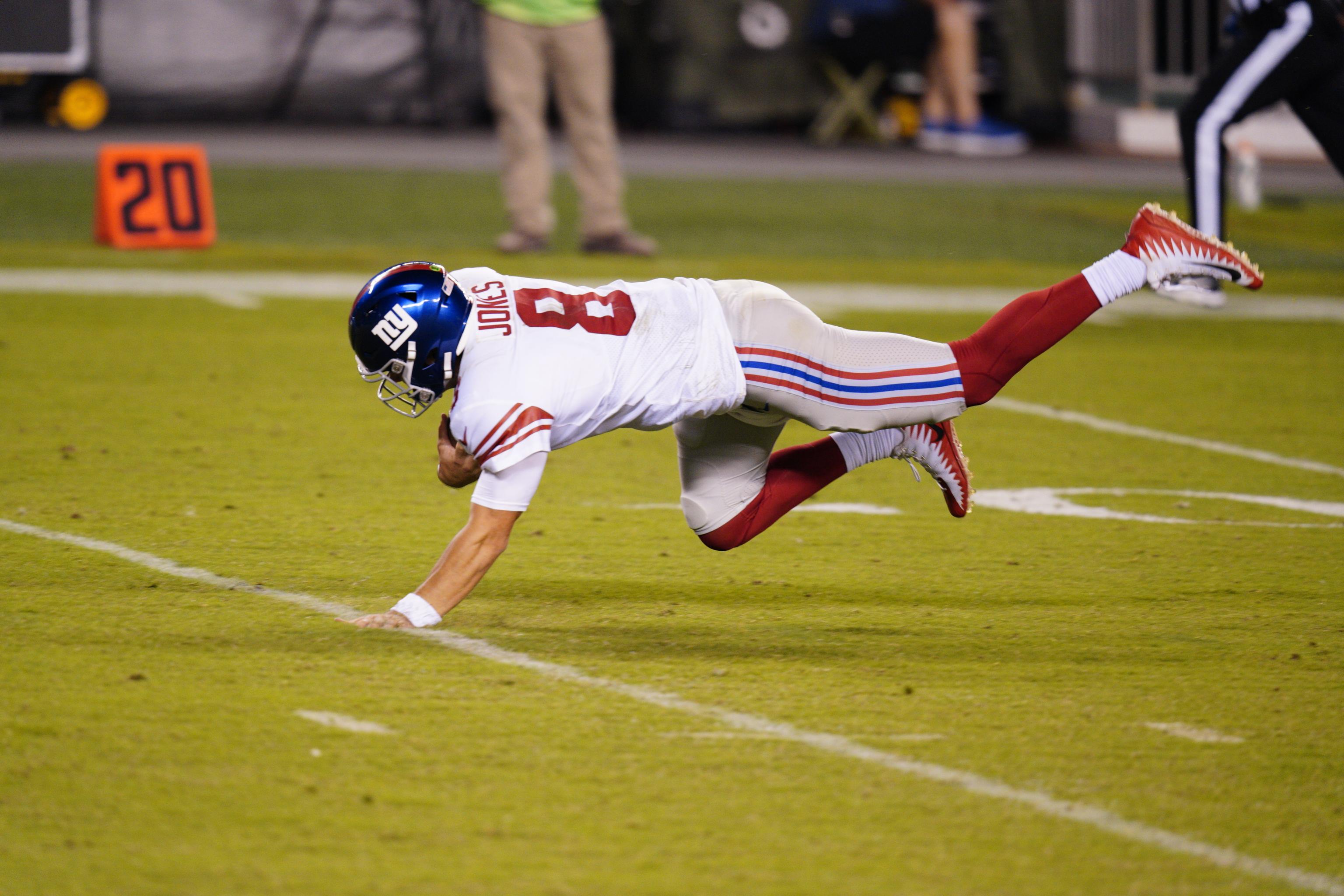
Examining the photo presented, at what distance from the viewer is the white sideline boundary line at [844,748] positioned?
3014 millimetres

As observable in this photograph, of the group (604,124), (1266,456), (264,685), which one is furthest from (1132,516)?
(604,124)

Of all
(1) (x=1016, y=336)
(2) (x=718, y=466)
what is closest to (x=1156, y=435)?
(1) (x=1016, y=336)

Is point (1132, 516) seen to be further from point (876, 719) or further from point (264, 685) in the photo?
point (264, 685)

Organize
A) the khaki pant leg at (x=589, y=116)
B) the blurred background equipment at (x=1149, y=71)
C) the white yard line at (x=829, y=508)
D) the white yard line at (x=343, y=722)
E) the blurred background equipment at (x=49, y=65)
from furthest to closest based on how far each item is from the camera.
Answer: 1. the blurred background equipment at (x=1149, y=71)
2. the blurred background equipment at (x=49, y=65)
3. the khaki pant leg at (x=589, y=116)
4. the white yard line at (x=829, y=508)
5. the white yard line at (x=343, y=722)

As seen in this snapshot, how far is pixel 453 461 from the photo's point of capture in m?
4.21

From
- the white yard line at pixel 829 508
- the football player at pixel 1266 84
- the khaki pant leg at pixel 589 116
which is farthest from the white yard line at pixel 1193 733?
the khaki pant leg at pixel 589 116

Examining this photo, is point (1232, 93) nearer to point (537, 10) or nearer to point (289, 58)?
point (537, 10)

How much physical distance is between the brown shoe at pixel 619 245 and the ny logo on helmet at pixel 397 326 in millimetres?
6786

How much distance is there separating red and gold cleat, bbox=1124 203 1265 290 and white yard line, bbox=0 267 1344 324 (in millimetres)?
4574

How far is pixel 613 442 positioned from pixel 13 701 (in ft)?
11.1

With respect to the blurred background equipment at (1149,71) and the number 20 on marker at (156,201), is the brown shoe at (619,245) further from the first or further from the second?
the blurred background equipment at (1149,71)

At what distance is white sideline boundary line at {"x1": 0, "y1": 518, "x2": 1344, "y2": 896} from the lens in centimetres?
301

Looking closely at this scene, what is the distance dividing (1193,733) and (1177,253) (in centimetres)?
149

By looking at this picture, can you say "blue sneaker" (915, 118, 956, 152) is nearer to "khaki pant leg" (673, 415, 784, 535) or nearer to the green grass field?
the green grass field
